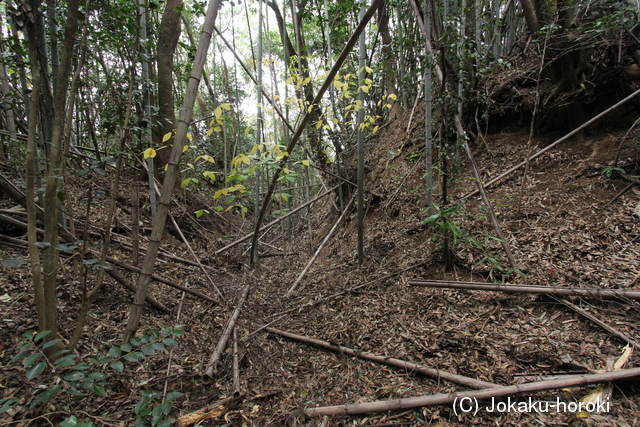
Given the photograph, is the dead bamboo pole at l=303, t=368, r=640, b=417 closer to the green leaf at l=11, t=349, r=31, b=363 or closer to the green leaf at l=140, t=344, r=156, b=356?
the green leaf at l=140, t=344, r=156, b=356

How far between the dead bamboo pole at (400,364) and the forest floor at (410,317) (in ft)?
0.11

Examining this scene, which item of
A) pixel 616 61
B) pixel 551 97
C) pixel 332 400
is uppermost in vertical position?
pixel 616 61

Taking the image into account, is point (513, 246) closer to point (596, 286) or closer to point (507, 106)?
point (596, 286)

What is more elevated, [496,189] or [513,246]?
[496,189]

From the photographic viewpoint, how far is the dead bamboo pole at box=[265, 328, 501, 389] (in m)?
1.56

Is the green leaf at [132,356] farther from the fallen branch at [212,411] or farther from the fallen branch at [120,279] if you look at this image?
the fallen branch at [120,279]

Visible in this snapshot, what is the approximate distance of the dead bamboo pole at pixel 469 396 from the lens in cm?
141

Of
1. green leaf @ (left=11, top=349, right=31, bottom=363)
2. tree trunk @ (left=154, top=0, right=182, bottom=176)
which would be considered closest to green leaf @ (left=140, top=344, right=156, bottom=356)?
green leaf @ (left=11, top=349, right=31, bottom=363)

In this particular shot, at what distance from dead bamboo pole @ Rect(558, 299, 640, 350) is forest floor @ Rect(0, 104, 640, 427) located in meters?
0.03

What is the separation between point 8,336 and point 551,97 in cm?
506

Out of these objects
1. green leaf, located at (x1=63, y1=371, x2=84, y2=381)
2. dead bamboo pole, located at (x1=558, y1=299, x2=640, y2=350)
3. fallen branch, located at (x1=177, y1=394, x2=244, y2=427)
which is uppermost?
green leaf, located at (x1=63, y1=371, x2=84, y2=381)

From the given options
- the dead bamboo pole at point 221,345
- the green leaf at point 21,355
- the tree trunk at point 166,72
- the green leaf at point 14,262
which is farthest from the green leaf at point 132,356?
the tree trunk at point 166,72

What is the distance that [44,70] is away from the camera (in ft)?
4.75

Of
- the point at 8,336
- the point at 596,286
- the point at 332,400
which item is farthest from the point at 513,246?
the point at 8,336
